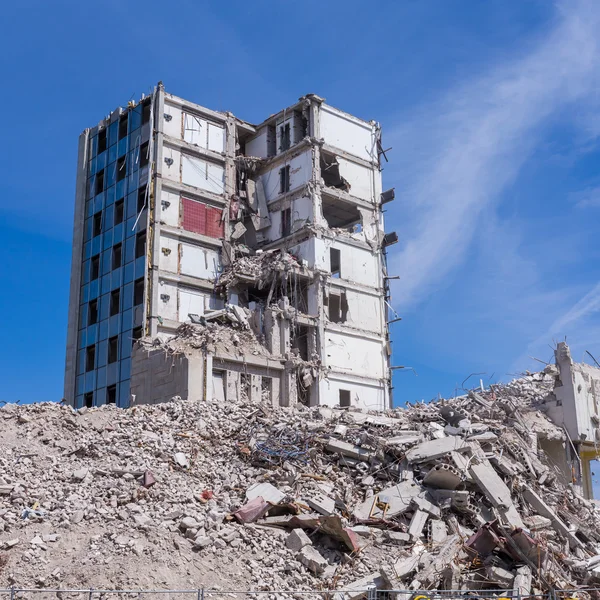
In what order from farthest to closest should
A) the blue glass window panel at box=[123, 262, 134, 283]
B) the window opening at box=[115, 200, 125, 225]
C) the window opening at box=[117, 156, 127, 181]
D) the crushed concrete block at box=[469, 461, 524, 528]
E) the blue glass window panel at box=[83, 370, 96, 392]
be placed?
the window opening at box=[117, 156, 127, 181], the window opening at box=[115, 200, 125, 225], the blue glass window panel at box=[83, 370, 96, 392], the blue glass window panel at box=[123, 262, 134, 283], the crushed concrete block at box=[469, 461, 524, 528]

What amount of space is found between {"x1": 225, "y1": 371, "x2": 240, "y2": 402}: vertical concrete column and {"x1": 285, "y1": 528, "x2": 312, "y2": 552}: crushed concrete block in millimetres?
16093

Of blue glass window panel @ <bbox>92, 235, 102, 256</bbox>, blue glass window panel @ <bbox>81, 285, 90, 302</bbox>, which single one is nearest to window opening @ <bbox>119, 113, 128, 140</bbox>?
blue glass window panel @ <bbox>92, 235, 102, 256</bbox>

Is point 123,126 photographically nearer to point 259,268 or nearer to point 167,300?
point 167,300

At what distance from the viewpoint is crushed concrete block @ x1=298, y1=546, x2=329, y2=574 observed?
1445 centimetres

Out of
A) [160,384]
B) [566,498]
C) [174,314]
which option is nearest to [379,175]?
[174,314]

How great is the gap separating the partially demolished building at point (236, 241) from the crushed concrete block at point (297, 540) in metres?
19.8

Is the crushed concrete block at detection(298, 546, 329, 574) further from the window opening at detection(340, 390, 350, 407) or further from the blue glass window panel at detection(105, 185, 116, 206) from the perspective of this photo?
the blue glass window panel at detection(105, 185, 116, 206)

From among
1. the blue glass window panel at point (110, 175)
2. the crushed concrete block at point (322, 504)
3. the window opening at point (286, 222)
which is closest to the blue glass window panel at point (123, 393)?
the window opening at point (286, 222)

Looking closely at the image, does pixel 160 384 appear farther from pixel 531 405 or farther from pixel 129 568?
pixel 129 568

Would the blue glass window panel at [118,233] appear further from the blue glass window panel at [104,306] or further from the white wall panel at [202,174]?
the white wall panel at [202,174]

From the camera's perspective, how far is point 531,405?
83.0 ft

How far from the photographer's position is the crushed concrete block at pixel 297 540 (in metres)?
14.9

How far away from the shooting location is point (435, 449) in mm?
18312

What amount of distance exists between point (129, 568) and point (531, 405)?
1561cm
